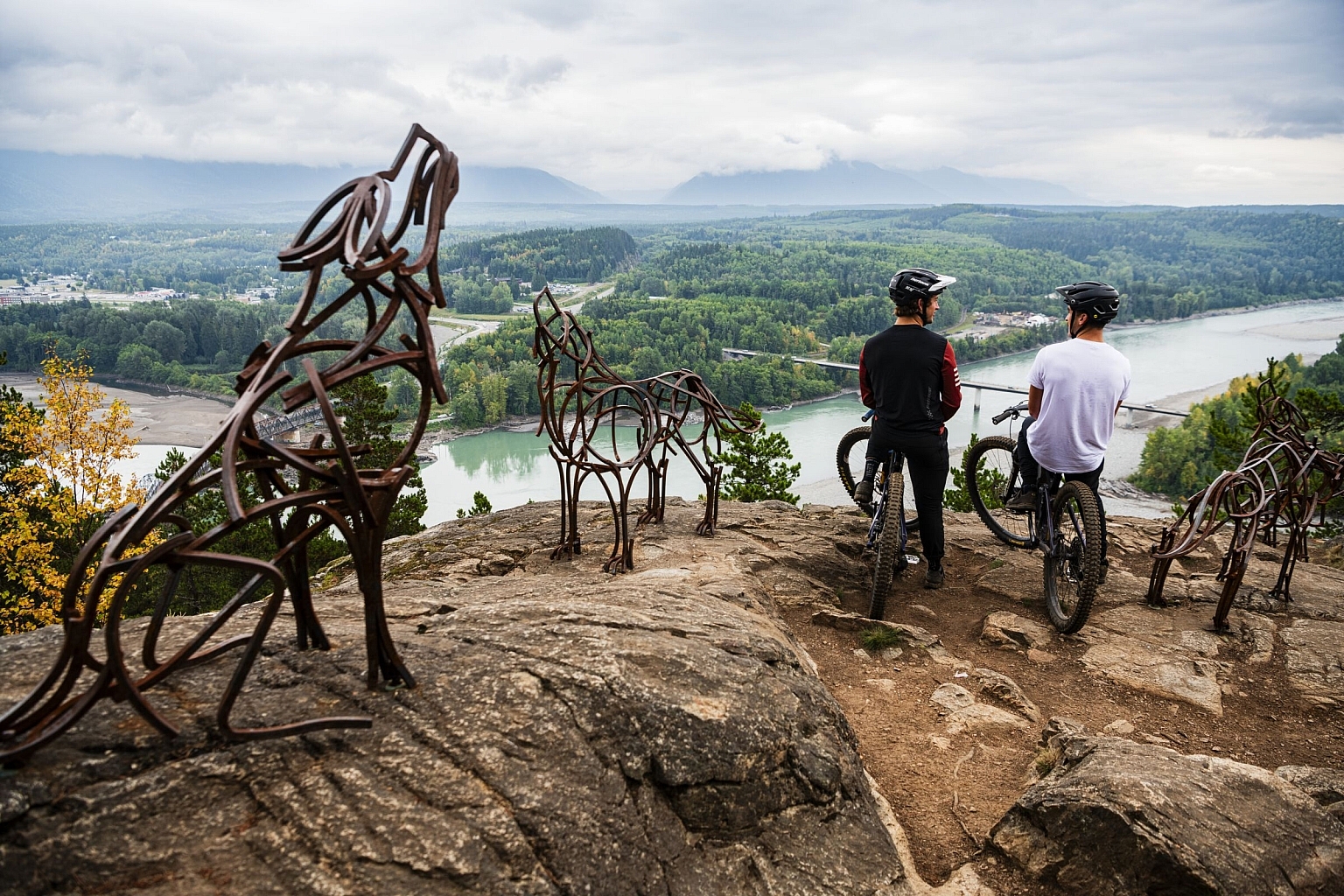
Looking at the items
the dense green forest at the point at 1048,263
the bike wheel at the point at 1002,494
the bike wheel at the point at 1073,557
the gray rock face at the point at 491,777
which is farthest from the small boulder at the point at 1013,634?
the dense green forest at the point at 1048,263

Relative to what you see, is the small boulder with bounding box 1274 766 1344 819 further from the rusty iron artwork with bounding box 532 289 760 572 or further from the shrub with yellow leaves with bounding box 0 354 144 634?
the shrub with yellow leaves with bounding box 0 354 144 634

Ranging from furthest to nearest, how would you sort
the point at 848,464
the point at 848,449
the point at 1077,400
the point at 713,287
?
1. the point at 713,287
2. the point at 848,449
3. the point at 848,464
4. the point at 1077,400

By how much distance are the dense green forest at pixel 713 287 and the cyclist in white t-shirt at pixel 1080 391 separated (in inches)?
243

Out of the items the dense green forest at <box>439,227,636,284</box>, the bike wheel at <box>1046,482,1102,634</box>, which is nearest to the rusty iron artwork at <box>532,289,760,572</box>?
the bike wheel at <box>1046,482,1102,634</box>

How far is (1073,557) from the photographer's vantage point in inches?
247

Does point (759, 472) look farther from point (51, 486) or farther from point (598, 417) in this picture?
point (51, 486)

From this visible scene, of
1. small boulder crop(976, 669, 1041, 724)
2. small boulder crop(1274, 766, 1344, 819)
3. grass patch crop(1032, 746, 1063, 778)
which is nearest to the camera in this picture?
small boulder crop(1274, 766, 1344, 819)

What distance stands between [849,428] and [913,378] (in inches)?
1818

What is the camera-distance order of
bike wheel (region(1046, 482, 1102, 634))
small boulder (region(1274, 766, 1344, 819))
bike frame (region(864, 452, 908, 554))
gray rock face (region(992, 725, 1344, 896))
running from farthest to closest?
bike frame (region(864, 452, 908, 554)), bike wheel (region(1046, 482, 1102, 634)), small boulder (region(1274, 766, 1344, 819)), gray rock face (region(992, 725, 1344, 896))

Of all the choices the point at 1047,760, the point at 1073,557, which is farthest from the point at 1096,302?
the point at 1047,760

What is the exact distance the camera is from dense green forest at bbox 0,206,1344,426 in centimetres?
6250

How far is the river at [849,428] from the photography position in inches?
1545

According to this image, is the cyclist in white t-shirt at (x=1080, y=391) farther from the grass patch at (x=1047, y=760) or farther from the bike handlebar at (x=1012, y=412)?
the grass patch at (x=1047, y=760)

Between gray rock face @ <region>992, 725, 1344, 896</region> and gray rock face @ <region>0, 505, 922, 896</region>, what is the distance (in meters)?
0.68
